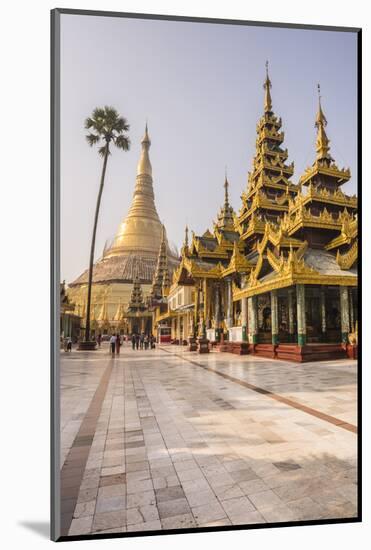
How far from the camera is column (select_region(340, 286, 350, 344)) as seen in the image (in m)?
8.16

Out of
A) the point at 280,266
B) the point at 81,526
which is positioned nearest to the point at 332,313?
the point at 280,266

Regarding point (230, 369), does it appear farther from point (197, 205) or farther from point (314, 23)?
point (314, 23)

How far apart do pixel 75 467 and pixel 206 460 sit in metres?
0.97

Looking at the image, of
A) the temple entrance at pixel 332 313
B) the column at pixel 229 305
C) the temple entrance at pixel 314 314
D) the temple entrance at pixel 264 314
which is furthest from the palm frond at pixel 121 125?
the column at pixel 229 305

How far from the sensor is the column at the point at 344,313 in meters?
8.16

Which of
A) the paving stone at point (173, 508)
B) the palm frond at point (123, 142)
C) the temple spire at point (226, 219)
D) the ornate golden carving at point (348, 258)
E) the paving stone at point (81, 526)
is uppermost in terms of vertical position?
the temple spire at point (226, 219)

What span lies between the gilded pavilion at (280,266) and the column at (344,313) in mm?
19

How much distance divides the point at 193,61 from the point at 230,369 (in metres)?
5.79

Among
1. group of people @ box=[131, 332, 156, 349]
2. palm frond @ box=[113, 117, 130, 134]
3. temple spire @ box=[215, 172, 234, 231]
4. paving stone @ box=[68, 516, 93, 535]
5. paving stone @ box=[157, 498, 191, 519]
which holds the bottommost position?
group of people @ box=[131, 332, 156, 349]

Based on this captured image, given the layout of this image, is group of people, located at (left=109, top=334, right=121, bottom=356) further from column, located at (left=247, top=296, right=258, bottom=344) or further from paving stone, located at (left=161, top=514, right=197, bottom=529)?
paving stone, located at (left=161, top=514, right=197, bottom=529)

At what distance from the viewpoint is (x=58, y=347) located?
2.52 meters

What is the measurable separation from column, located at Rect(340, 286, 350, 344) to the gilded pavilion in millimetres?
19

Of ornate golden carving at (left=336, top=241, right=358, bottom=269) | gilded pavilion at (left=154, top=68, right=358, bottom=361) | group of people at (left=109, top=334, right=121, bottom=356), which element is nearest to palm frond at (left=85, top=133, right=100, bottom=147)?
gilded pavilion at (left=154, top=68, right=358, bottom=361)

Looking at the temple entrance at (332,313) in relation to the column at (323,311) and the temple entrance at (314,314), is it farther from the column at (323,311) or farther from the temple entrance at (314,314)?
the temple entrance at (314,314)
